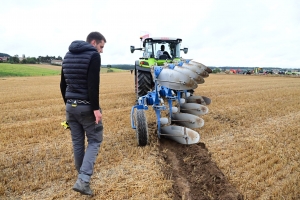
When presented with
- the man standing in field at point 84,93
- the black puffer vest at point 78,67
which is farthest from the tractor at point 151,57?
the black puffer vest at point 78,67

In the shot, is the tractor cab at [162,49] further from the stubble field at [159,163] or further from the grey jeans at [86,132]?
the grey jeans at [86,132]

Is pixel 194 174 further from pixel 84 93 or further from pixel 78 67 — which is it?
pixel 78 67

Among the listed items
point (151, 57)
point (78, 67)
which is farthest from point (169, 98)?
point (151, 57)

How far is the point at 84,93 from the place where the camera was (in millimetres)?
2355

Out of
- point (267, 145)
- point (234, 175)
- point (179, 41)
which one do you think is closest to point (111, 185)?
point (234, 175)

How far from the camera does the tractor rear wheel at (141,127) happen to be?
3.83 metres

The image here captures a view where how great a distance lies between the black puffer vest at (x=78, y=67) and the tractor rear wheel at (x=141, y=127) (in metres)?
1.58

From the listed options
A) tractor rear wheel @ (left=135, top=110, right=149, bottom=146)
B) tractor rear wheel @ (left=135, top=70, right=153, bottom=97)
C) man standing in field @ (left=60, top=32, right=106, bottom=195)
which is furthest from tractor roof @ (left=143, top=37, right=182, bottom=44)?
man standing in field @ (left=60, top=32, right=106, bottom=195)

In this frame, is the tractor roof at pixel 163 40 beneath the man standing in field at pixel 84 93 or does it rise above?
above

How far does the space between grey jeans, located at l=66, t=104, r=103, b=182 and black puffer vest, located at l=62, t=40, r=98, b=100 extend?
0.47 feet

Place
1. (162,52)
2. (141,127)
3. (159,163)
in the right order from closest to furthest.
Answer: (159,163)
(141,127)
(162,52)

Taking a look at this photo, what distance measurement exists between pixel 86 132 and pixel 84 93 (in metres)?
0.44

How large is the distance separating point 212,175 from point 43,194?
80.4 inches

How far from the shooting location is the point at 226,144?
4078mm
